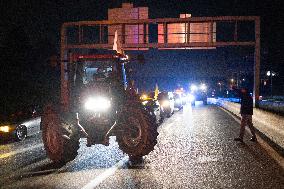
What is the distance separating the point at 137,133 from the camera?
10.2 meters

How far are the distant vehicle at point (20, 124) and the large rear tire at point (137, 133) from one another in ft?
18.6

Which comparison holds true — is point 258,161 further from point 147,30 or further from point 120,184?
point 147,30

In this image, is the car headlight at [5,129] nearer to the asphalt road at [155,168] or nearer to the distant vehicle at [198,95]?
the asphalt road at [155,168]

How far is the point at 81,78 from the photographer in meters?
11.0

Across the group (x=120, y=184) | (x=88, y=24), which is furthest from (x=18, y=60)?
(x=120, y=184)

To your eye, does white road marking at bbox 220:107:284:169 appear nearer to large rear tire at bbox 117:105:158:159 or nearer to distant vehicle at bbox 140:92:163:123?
large rear tire at bbox 117:105:158:159

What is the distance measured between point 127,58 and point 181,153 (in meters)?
2.90

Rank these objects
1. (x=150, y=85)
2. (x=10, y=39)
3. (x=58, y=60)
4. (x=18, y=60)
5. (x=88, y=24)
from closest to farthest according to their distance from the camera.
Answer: (x=58, y=60) → (x=88, y=24) → (x=18, y=60) → (x=10, y=39) → (x=150, y=85)

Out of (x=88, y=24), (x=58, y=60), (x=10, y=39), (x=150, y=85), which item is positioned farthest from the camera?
(x=150, y=85)

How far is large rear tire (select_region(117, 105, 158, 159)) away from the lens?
32.6 ft

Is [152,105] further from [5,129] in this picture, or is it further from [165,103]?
[165,103]

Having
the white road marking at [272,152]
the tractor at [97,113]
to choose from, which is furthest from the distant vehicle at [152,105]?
the white road marking at [272,152]

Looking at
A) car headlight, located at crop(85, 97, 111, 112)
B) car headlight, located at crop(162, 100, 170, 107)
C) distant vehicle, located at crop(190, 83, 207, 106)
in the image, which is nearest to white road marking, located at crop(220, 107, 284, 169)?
car headlight, located at crop(85, 97, 111, 112)

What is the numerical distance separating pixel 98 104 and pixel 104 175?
234 cm
